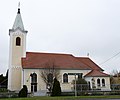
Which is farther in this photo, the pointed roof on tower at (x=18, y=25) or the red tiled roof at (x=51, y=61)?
the pointed roof on tower at (x=18, y=25)

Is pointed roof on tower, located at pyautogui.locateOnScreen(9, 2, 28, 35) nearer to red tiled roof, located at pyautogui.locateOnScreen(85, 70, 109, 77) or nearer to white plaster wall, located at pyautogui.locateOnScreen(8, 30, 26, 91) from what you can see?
white plaster wall, located at pyautogui.locateOnScreen(8, 30, 26, 91)

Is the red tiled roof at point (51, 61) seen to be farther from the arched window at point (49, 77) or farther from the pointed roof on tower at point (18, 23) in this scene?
the pointed roof on tower at point (18, 23)

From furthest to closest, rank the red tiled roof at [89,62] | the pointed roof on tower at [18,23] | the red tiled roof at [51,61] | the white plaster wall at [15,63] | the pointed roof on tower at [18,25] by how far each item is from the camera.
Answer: the red tiled roof at [89,62] < the pointed roof on tower at [18,23] < the pointed roof on tower at [18,25] < the white plaster wall at [15,63] < the red tiled roof at [51,61]

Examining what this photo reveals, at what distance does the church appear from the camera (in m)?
56.9

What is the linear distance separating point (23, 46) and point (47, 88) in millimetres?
12594

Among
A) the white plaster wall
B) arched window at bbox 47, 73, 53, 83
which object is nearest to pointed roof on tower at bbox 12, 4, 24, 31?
the white plaster wall

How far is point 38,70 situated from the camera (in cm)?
5788

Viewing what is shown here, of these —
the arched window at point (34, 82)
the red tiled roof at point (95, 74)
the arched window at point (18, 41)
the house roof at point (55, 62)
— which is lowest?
the arched window at point (34, 82)

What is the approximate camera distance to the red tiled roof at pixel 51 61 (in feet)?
191

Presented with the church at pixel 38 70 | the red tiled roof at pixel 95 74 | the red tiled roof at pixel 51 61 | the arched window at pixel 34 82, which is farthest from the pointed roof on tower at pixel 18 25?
the red tiled roof at pixel 95 74

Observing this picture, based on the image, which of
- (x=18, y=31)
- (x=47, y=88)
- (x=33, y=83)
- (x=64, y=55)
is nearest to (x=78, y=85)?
(x=47, y=88)

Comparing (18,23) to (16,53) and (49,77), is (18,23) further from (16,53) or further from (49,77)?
(49,77)

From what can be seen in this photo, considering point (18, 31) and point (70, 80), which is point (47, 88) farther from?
point (18, 31)

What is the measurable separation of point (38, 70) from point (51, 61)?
4610mm
